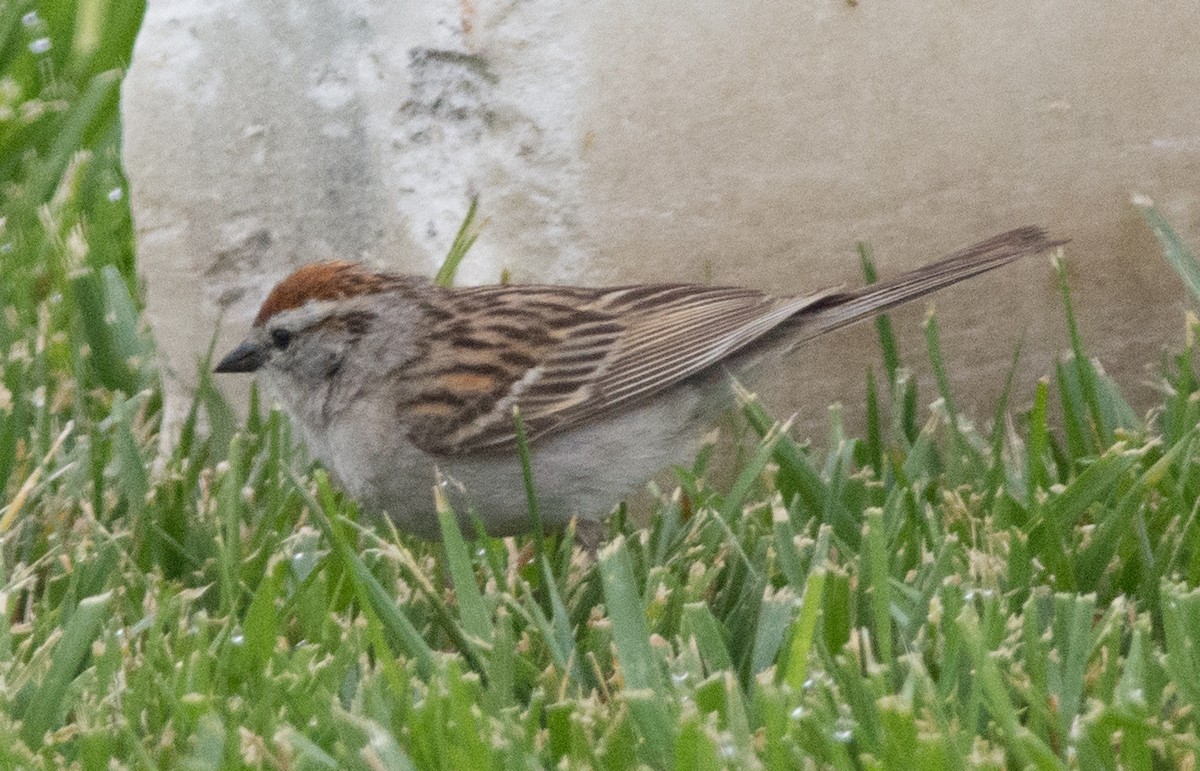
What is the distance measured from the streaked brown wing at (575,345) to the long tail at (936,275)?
92mm

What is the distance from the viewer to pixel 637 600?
10.2ft

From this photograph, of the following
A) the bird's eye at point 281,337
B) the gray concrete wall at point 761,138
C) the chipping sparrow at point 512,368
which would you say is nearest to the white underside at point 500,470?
the chipping sparrow at point 512,368

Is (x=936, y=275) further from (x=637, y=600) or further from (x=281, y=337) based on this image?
(x=281, y=337)

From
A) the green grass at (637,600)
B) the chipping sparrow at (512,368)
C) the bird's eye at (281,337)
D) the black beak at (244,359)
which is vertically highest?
the bird's eye at (281,337)

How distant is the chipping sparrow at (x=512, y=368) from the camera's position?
4082mm

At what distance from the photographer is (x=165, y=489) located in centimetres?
416

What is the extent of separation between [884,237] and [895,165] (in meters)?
0.19

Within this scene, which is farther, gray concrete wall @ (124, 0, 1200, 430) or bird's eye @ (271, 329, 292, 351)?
bird's eye @ (271, 329, 292, 351)

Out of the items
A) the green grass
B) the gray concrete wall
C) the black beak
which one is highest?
the gray concrete wall

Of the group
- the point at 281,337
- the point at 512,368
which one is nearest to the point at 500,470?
the point at 512,368

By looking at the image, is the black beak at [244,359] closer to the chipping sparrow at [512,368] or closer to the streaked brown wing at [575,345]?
the chipping sparrow at [512,368]

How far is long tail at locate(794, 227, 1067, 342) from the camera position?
13.6 feet

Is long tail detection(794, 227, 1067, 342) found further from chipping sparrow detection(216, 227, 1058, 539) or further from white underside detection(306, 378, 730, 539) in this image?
white underside detection(306, 378, 730, 539)

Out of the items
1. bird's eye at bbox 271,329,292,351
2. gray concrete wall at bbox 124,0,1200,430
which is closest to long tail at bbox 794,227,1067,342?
gray concrete wall at bbox 124,0,1200,430
